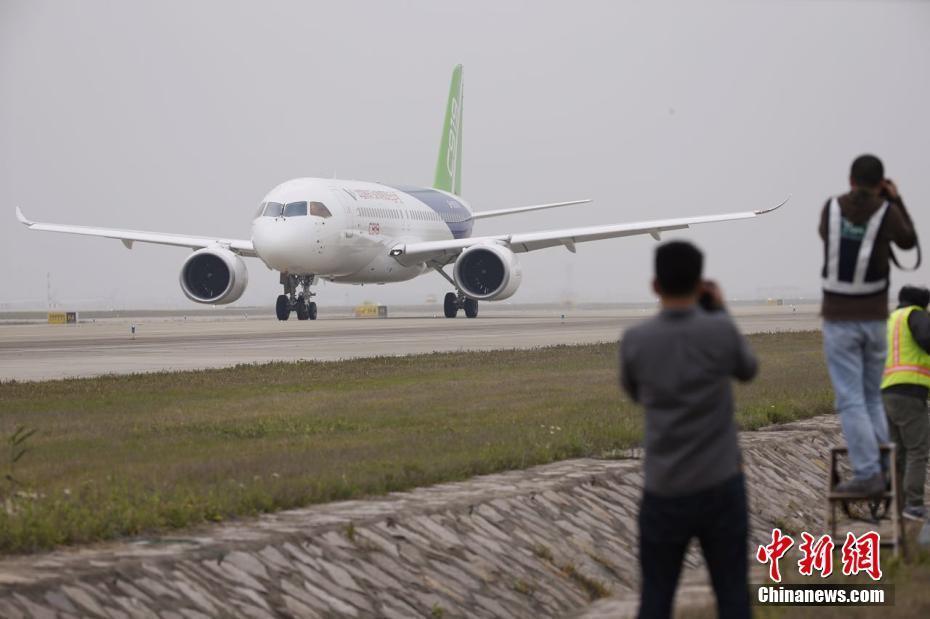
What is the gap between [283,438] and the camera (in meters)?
12.0

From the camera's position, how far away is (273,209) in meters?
40.9

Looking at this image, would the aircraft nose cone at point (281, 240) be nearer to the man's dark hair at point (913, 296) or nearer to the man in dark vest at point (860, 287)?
the man's dark hair at point (913, 296)

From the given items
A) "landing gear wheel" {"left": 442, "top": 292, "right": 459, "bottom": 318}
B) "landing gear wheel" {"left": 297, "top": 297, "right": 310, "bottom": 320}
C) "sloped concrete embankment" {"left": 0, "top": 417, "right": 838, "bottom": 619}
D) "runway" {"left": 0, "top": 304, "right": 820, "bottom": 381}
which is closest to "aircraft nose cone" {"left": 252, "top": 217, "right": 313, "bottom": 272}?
"runway" {"left": 0, "top": 304, "right": 820, "bottom": 381}

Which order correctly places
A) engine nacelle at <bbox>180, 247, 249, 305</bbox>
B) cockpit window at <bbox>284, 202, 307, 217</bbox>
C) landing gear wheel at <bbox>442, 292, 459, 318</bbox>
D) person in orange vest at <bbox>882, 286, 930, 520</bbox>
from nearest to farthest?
person in orange vest at <bbox>882, 286, 930, 520</bbox> < cockpit window at <bbox>284, 202, 307, 217</bbox> < engine nacelle at <bbox>180, 247, 249, 305</bbox> < landing gear wheel at <bbox>442, 292, 459, 318</bbox>

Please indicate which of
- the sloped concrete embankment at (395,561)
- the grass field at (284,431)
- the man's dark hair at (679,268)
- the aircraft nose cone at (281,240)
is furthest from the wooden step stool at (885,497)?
the aircraft nose cone at (281,240)

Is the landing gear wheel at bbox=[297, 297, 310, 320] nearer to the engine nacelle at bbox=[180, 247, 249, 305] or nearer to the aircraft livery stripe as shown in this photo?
the engine nacelle at bbox=[180, 247, 249, 305]

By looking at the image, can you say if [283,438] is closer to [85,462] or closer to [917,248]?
[85,462]

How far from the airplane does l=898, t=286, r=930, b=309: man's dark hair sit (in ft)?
93.0

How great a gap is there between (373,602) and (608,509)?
9.58 feet

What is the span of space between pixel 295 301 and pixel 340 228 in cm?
442

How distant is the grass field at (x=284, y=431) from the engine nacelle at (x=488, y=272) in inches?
828

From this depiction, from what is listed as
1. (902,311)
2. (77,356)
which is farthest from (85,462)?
(77,356)

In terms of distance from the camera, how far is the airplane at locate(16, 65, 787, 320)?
40.8 meters

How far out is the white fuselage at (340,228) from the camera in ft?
133
